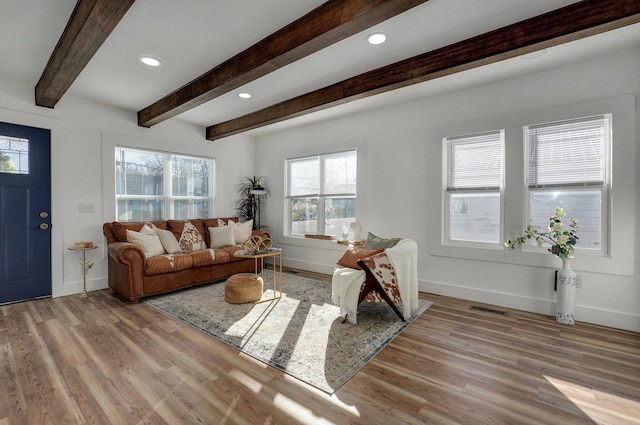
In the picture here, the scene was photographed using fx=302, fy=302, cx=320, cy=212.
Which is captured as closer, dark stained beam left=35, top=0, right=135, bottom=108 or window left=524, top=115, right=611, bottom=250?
dark stained beam left=35, top=0, right=135, bottom=108

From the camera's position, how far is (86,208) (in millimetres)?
4258

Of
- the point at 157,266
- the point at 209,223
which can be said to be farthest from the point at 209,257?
the point at 209,223

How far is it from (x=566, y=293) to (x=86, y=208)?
5.98m

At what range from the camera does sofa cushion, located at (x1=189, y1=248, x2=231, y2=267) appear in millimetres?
4227

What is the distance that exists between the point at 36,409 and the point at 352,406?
74.2 inches

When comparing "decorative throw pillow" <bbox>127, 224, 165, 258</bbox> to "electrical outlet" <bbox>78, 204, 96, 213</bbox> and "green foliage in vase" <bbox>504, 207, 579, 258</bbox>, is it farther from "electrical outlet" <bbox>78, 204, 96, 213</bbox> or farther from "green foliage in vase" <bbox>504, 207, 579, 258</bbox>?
"green foliage in vase" <bbox>504, 207, 579, 258</bbox>

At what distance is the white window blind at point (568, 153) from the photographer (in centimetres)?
310

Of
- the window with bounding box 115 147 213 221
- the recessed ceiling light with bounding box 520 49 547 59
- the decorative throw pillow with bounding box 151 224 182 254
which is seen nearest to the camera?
the recessed ceiling light with bounding box 520 49 547 59

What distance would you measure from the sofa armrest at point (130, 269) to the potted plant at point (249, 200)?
97.4 inches

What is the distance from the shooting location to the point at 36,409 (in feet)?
5.90

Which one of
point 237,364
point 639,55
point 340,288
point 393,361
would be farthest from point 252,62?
point 639,55

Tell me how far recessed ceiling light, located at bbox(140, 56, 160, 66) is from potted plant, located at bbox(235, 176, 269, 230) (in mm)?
3114

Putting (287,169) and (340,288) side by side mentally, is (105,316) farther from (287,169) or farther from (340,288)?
(287,169)

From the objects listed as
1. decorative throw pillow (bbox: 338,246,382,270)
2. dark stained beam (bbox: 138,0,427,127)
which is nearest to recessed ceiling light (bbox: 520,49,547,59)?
dark stained beam (bbox: 138,0,427,127)
